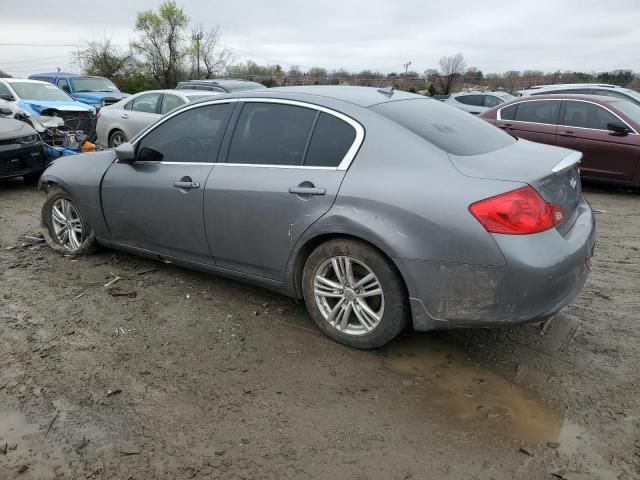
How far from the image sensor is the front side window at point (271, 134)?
3482mm

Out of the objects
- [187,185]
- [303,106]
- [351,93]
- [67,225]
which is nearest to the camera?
[303,106]

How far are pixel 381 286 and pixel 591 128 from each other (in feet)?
22.8

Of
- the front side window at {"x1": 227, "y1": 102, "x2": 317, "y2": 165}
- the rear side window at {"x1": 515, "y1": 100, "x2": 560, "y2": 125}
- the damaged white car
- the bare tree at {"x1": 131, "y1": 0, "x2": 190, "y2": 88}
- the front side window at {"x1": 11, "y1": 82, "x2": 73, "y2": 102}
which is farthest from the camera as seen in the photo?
the bare tree at {"x1": 131, "y1": 0, "x2": 190, "y2": 88}

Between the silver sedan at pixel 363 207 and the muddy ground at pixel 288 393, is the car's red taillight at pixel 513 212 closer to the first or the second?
the silver sedan at pixel 363 207

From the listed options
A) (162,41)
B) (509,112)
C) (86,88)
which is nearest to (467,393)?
(509,112)

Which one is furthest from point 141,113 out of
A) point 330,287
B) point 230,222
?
point 330,287

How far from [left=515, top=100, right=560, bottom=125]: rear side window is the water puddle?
687 centimetres

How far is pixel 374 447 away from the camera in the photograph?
2502 mm

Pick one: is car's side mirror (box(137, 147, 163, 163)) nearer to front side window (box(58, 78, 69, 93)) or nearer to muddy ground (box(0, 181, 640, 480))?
muddy ground (box(0, 181, 640, 480))

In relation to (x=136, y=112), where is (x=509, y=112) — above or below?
above

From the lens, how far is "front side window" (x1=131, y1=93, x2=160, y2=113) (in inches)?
Answer: 415

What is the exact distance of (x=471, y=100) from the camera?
17.6 meters

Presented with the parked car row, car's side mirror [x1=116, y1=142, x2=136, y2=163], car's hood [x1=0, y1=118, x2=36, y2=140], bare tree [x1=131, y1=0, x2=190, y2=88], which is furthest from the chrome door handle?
bare tree [x1=131, y1=0, x2=190, y2=88]

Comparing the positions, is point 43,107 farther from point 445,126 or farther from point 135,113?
point 445,126
